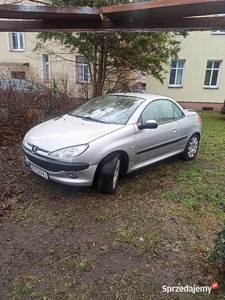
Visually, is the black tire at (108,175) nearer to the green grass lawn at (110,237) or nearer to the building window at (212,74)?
the green grass lawn at (110,237)

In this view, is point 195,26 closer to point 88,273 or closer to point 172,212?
point 172,212

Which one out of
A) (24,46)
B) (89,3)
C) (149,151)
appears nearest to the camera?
(149,151)

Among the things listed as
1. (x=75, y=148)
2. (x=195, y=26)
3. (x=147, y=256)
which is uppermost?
(x=195, y=26)

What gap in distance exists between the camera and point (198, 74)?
15766mm

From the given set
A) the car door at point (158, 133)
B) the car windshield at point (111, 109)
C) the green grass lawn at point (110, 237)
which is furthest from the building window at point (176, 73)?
the green grass lawn at point (110, 237)

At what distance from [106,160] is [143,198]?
0.88 m

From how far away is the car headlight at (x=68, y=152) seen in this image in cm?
329

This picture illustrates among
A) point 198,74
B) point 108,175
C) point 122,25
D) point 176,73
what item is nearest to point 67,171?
point 108,175

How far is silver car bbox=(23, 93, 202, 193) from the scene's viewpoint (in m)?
3.35

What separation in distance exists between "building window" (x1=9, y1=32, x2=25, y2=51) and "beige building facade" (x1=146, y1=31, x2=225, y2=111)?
10.8 metres

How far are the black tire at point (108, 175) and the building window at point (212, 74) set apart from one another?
1474cm

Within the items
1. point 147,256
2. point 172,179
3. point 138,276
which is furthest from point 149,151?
point 138,276

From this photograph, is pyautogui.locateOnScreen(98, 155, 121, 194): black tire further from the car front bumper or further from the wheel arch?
the car front bumper

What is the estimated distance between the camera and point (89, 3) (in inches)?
313
